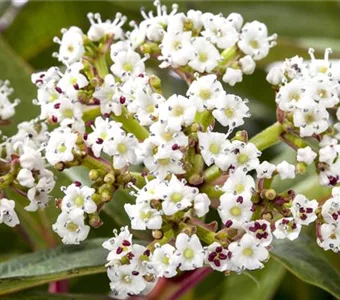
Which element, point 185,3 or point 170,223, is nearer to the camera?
point 170,223

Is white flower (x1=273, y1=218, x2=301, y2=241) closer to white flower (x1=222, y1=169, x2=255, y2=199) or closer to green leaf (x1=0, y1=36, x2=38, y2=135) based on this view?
white flower (x1=222, y1=169, x2=255, y2=199)

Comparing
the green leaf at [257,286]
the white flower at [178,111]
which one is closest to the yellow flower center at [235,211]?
the white flower at [178,111]

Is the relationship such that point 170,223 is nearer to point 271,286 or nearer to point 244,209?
point 244,209

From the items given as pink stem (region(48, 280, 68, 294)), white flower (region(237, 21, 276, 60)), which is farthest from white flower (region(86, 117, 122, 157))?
pink stem (region(48, 280, 68, 294))

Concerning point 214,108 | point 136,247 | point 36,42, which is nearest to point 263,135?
point 214,108

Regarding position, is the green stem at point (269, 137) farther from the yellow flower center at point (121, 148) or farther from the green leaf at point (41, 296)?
the green leaf at point (41, 296)

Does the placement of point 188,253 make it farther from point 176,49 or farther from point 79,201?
point 176,49

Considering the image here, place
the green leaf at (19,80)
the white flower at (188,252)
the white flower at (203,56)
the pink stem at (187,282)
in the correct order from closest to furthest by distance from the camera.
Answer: the white flower at (188,252) → the white flower at (203,56) → the pink stem at (187,282) → the green leaf at (19,80)
